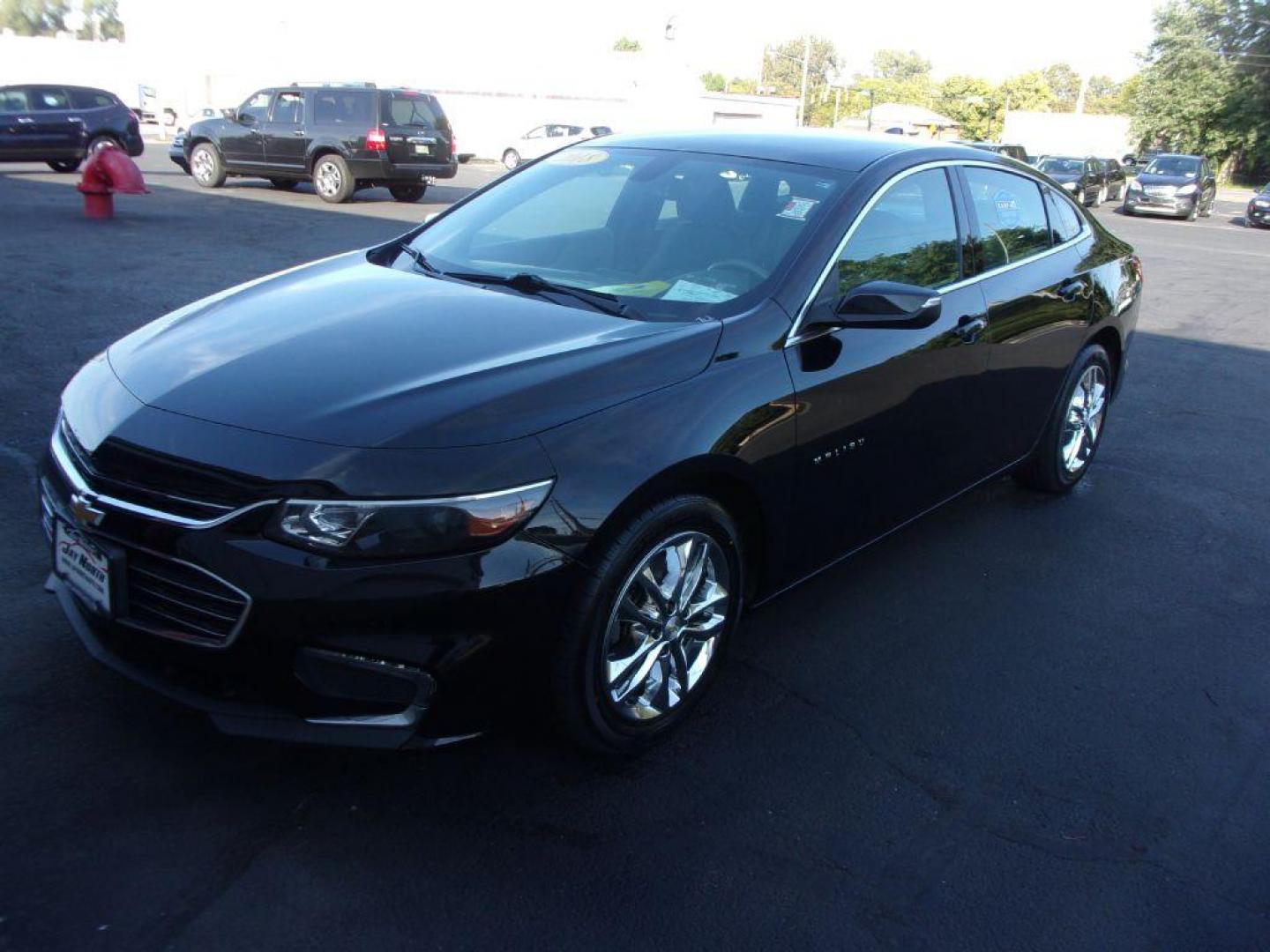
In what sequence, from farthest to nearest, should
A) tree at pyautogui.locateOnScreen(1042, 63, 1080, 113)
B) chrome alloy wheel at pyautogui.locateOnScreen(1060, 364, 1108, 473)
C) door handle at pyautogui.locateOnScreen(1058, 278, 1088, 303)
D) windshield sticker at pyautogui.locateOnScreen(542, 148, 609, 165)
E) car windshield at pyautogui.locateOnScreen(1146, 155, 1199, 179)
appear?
tree at pyautogui.locateOnScreen(1042, 63, 1080, 113)
car windshield at pyautogui.locateOnScreen(1146, 155, 1199, 179)
chrome alloy wheel at pyautogui.locateOnScreen(1060, 364, 1108, 473)
door handle at pyautogui.locateOnScreen(1058, 278, 1088, 303)
windshield sticker at pyautogui.locateOnScreen(542, 148, 609, 165)

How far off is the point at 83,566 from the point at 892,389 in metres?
2.55

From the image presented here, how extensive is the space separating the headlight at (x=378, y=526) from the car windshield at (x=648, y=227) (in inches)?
44.5

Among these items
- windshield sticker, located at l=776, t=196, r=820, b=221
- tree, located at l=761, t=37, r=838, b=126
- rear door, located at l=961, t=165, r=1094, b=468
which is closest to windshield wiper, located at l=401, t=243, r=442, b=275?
windshield sticker, located at l=776, t=196, r=820, b=221

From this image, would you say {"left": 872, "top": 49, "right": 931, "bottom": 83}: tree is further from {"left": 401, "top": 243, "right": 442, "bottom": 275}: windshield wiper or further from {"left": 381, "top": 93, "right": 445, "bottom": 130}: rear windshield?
{"left": 401, "top": 243, "right": 442, "bottom": 275}: windshield wiper

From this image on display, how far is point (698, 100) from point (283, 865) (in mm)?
53188

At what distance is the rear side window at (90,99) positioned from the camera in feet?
72.9

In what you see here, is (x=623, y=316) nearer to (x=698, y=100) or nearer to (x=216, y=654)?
(x=216, y=654)

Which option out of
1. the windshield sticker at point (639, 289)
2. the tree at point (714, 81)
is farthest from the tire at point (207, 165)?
the tree at point (714, 81)

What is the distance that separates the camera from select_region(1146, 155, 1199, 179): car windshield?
30.0 metres

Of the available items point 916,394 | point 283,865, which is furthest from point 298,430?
point 916,394

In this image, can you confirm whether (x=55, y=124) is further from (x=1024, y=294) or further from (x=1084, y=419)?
(x=1024, y=294)

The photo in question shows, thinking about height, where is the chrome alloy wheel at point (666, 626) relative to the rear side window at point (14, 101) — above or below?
below

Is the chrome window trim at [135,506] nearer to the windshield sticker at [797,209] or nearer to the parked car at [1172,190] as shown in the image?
Answer: the windshield sticker at [797,209]

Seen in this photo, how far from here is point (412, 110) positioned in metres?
19.2
